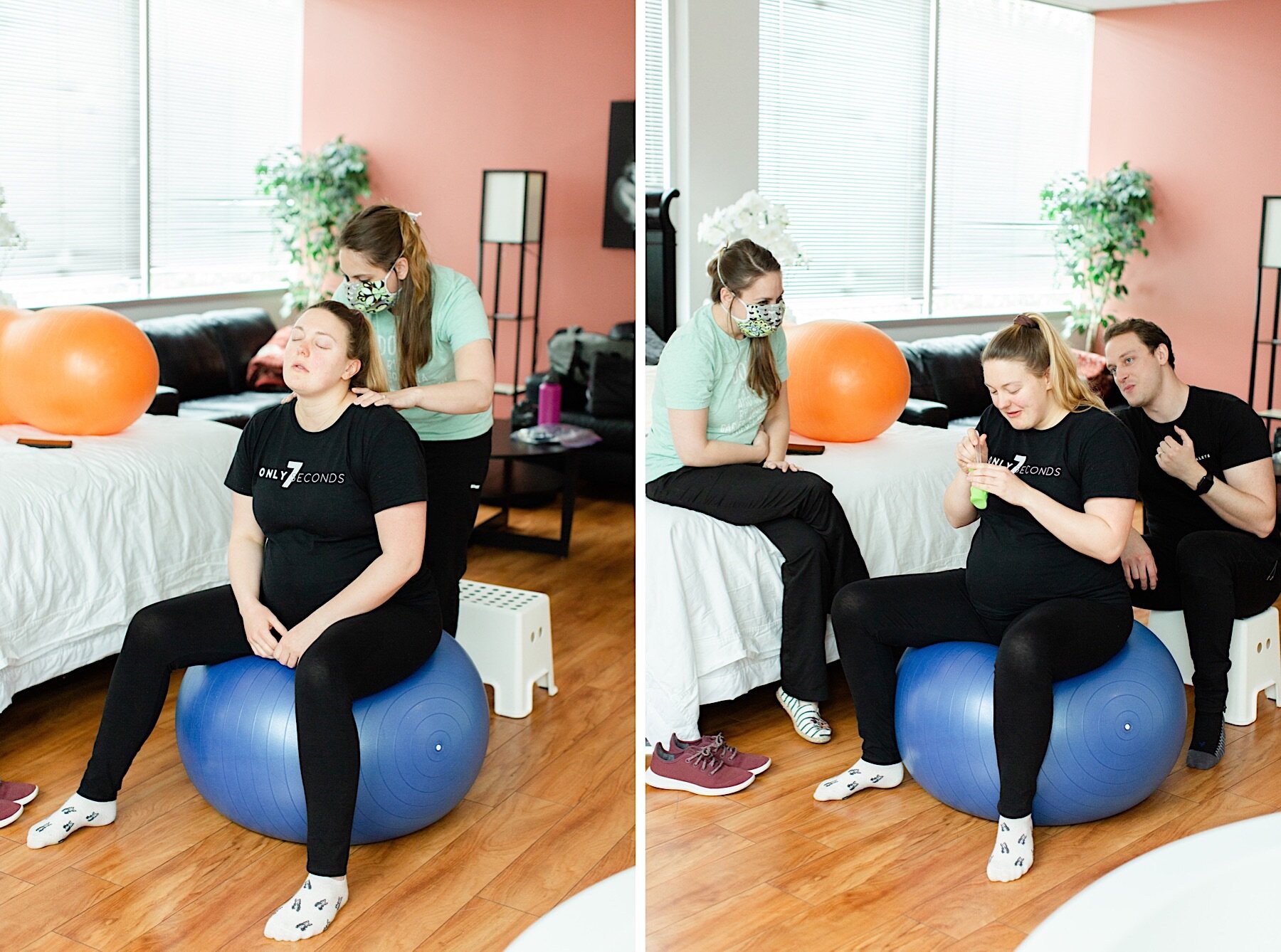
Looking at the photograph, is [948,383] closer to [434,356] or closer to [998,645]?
[998,645]

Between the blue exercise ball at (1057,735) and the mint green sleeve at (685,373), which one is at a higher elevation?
the mint green sleeve at (685,373)

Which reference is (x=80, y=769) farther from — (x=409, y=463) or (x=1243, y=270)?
(x=1243, y=270)

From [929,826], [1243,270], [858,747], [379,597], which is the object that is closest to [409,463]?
[379,597]

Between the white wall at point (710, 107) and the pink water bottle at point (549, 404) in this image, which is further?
the pink water bottle at point (549, 404)

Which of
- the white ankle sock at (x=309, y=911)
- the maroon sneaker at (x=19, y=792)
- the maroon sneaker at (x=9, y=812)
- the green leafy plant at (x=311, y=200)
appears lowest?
the white ankle sock at (x=309, y=911)

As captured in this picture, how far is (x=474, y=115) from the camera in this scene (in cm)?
488

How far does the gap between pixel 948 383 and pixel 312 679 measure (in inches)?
36.0

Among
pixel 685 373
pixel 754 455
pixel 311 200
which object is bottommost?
pixel 754 455

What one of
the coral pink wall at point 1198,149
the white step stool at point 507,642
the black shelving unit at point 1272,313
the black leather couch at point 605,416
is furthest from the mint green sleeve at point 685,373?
the black leather couch at point 605,416

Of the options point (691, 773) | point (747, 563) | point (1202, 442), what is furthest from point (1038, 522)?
point (691, 773)

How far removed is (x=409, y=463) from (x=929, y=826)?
34.3 inches

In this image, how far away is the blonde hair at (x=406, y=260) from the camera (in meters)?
2.00

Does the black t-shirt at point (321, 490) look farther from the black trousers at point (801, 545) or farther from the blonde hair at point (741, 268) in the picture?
the blonde hair at point (741, 268)

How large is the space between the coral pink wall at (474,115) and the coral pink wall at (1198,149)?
3.21 meters
